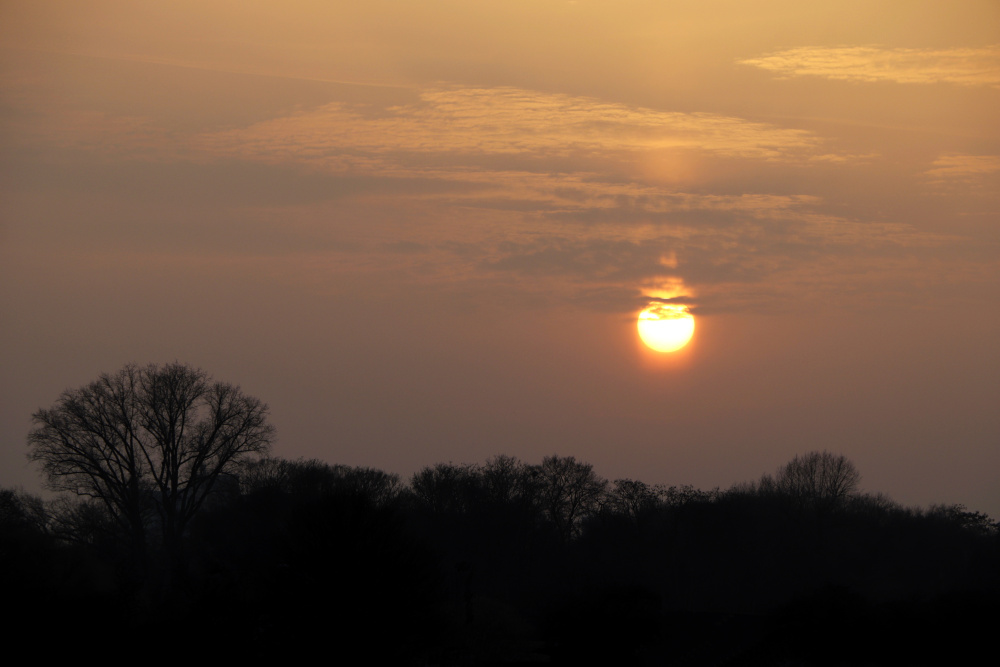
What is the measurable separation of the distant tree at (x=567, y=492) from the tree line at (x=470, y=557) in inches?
8.2

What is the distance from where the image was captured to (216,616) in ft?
112

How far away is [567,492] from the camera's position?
9600 cm

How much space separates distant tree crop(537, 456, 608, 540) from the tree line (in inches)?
8.2

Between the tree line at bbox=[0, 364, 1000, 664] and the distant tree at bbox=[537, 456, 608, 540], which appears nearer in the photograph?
the tree line at bbox=[0, 364, 1000, 664]

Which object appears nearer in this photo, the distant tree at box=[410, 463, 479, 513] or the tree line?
the tree line

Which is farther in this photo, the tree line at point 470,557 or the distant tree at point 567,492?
the distant tree at point 567,492

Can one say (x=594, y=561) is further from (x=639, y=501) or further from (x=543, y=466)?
(x=543, y=466)

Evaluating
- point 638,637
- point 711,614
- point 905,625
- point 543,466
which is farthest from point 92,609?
point 543,466

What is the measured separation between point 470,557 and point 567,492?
19.8 m

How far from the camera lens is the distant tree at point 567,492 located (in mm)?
92250

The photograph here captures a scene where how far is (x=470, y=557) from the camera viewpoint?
78.1m

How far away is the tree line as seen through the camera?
3784 cm

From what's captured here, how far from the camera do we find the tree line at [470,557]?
3784cm

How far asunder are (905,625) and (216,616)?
88.6ft
